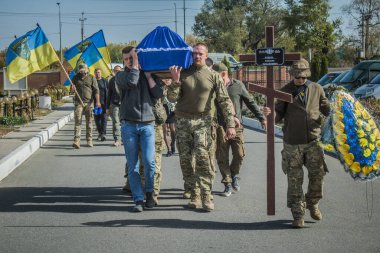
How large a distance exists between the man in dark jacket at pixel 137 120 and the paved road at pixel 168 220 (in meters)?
0.37

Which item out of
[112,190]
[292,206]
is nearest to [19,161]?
[112,190]

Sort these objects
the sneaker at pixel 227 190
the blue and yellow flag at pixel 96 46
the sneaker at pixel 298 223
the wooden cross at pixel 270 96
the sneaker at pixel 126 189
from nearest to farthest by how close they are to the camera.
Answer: the sneaker at pixel 298 223, the wooden cross at pixel 270 96, the sneaker at pixel 227 190, the sneaker at pixel 126 189, the blue and yellow flag at pixel 96 46

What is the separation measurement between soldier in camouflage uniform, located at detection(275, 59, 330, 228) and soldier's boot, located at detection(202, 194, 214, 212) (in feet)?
3.85

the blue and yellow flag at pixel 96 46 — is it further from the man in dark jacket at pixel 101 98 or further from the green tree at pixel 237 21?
the green tree at pixel 237 21

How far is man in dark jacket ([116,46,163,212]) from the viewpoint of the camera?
333 inches

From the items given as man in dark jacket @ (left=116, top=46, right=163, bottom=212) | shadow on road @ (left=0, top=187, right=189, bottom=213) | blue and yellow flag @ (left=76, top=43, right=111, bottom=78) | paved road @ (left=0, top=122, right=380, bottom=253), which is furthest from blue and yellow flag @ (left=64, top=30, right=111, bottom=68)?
man in dark jacket @ (left=116, top=46, right=163, bottom=212)

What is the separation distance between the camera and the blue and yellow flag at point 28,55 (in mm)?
13891

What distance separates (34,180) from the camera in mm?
11070

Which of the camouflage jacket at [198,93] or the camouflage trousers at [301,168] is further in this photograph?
the camouflage jacket at [198,93]

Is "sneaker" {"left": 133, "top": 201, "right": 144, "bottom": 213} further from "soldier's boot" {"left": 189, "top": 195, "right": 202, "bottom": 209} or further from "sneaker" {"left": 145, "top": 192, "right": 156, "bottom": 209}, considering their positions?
"soldier's boot" {"left": 189, "top": 195, "right": 202, "bottom": 209}

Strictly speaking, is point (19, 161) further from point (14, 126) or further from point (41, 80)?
point (41, 80)

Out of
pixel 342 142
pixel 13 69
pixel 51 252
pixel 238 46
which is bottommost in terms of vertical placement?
pixel 51 252

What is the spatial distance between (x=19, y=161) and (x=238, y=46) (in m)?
63.8

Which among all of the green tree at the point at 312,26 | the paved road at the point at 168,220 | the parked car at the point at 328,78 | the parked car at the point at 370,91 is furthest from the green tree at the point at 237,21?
the paved road at the point at 168,220
